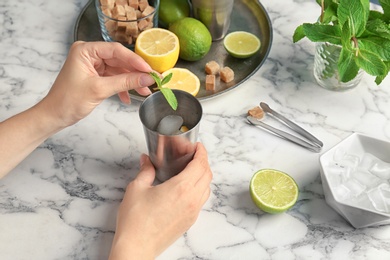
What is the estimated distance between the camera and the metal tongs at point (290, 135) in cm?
134

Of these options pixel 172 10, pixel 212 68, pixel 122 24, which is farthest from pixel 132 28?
pixel 212 68

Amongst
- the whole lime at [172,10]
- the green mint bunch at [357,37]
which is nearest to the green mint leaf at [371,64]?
the green mint bunch at [357,37]

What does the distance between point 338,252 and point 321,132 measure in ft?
1.12

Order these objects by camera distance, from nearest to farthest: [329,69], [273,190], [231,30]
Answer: [273,190]
[329,69]
[231,30]

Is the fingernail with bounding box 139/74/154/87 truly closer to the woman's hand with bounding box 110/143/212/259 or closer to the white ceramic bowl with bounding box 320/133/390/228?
the woman's hand with bounding box 110/143/212/259

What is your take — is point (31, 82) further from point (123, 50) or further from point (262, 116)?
point (262, 116)

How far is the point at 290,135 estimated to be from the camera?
4.44 feet

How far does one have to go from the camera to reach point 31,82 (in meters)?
1.51

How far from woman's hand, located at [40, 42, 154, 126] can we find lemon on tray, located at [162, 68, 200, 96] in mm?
190

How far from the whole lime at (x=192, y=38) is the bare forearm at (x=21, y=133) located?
1.44ft

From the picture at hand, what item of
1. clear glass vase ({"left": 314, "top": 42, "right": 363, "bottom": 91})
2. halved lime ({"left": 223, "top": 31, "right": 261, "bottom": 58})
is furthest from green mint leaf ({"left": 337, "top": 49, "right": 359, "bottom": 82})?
halved lime ({"left": 223, "top": 31, "right": 261, "bottom": 58})

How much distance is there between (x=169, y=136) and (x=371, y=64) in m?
0.50

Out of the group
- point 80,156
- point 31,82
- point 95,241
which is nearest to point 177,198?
point 95,241

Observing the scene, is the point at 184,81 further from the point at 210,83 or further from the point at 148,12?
the point at 148,12
